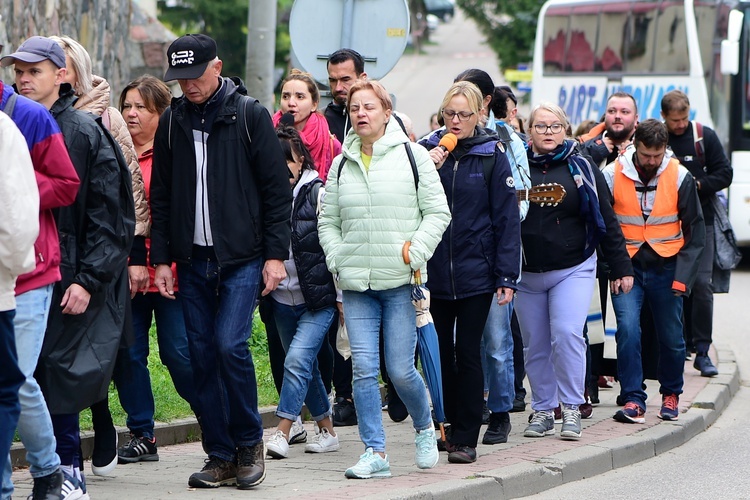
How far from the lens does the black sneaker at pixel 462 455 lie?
6.94 metres

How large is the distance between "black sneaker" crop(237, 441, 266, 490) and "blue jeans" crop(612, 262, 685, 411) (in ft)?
10.4

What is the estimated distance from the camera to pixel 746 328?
13.7m

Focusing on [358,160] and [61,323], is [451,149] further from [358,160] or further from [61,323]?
[61,323]

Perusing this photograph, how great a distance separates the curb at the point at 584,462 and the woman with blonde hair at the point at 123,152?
1.42 metres

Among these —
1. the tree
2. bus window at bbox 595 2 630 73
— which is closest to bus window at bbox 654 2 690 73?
bus window at bbox 595 2 630 73

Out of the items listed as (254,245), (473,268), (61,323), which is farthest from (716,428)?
(61,323)

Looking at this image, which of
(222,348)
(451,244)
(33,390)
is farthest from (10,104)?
(451,244)

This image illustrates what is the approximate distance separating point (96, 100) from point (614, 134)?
14.1ft

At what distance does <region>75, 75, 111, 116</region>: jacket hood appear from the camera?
20.6 ft

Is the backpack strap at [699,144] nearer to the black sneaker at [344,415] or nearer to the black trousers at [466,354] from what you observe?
the black sneaker at [344,415]

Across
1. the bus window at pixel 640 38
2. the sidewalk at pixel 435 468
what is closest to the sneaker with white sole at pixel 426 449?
the sidewalk at pixel 435 468

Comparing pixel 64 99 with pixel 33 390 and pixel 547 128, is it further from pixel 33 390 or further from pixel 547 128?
pixel 547 128

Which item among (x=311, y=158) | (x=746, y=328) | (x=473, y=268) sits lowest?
(x=746, y=328)

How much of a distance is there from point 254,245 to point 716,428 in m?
4.17
